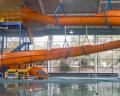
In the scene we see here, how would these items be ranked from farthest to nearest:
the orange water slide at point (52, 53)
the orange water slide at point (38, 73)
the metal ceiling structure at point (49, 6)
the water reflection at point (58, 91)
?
the orange water slide at point (38, 73) < the metal ceiling structure at point (49, 6) < the orange water slide at point (52, 53) < the water reflection at point (58, 91)

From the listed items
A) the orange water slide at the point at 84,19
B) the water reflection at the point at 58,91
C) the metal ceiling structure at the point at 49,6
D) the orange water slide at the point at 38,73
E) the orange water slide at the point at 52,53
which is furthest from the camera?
the orange water slide at the point at 38,73

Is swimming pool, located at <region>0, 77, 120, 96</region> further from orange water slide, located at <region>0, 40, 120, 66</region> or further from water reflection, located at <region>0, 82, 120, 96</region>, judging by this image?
orange water slide, located at <region>0, 40, 120, 66</region>

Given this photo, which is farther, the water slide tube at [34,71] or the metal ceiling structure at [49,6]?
the water slide tube at [34,71]

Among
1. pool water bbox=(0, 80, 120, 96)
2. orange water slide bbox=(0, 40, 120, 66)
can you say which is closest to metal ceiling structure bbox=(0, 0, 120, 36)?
orange water slide bbox=(0, 40, 120, 66)

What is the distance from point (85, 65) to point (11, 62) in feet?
49.7

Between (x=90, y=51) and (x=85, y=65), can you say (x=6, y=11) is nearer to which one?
(x=90, y=51)

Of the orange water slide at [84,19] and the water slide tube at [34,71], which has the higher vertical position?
the orange water slide at [84,19]

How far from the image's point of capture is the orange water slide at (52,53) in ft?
29.1

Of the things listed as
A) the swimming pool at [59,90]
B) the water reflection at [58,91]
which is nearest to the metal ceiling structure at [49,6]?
the swimming pool at [59,90]

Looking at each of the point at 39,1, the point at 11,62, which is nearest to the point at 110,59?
the point at 39,1

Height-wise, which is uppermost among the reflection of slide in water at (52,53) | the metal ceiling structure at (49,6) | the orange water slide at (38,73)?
the metal ceiling structure at (49,6)

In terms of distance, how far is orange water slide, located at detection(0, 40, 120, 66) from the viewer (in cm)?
888

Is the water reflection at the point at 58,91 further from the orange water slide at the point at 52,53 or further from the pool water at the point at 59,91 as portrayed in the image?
the orange water slide at the point at 52,53

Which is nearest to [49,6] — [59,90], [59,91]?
[59,90]
